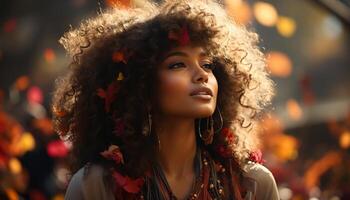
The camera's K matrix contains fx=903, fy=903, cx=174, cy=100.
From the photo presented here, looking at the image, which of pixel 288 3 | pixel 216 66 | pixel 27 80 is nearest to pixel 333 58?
pixel 288 3

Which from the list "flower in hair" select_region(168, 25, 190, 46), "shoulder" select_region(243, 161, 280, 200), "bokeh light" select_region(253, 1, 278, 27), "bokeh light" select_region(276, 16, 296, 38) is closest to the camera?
"flower in hair" select_region(168, 25, 190, 46)

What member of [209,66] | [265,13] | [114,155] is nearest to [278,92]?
[265,13]

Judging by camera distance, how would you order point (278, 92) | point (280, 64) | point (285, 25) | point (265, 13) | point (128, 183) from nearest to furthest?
point (128, 183)
point (265, 13)
point (285, 25)
point (280, 64)
point (278, 92)

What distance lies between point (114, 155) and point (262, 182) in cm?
61

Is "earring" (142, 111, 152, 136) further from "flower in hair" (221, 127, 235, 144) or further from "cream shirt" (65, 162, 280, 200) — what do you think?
"flower in hair" (221, 127, 235, 144)

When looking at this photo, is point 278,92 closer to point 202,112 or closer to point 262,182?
point 262,182

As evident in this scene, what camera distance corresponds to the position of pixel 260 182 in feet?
11.7

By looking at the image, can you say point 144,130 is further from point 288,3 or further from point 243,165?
point 288,3

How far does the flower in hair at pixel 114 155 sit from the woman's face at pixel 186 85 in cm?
23

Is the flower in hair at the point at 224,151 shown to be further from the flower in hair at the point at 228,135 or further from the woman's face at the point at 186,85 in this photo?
the woman's face at the point at 186,85

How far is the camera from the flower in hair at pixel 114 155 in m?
3.40

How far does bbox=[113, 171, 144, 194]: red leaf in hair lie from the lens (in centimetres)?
335

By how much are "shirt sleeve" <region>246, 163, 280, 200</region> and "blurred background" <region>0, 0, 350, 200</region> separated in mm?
1259

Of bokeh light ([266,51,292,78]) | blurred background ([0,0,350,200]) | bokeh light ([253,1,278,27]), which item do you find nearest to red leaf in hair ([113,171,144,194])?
blurred background ([0,0,350,200])
